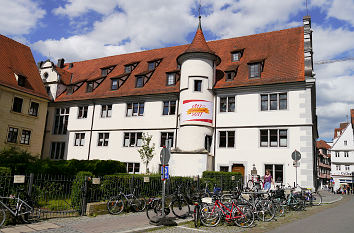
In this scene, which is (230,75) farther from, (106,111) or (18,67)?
(18,67)

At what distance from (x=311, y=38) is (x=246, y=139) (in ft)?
37.3

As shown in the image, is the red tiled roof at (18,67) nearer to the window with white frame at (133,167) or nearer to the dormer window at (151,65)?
the dormer window at (151,65)

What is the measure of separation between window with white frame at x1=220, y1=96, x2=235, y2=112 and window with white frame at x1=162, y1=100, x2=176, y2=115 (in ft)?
14.8

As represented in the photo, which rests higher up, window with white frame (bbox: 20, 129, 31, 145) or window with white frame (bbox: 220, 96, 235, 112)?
window with white frame (bbox: 220, 96, 235, 112)

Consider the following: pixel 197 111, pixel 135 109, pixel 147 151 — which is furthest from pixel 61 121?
pixel 197 111

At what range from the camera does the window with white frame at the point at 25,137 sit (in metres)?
29.7

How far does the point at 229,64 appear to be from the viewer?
29.2 meters

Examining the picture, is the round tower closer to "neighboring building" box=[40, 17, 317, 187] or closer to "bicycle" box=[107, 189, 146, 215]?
"neighboring building" box=[40, 17, 317, 187]

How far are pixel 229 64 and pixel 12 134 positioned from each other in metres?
21.1

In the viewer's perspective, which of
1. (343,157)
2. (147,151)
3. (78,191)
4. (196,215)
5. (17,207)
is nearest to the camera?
(17,207)

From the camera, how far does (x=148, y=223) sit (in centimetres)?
1073

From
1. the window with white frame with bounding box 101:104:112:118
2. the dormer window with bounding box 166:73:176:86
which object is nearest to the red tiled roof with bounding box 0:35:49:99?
the window with white frame with bounding box 101:104:112:118

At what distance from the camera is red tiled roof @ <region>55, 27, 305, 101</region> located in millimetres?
25719

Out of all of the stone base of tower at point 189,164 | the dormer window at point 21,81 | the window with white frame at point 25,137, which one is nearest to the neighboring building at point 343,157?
the stone base of tower at point 189,164
